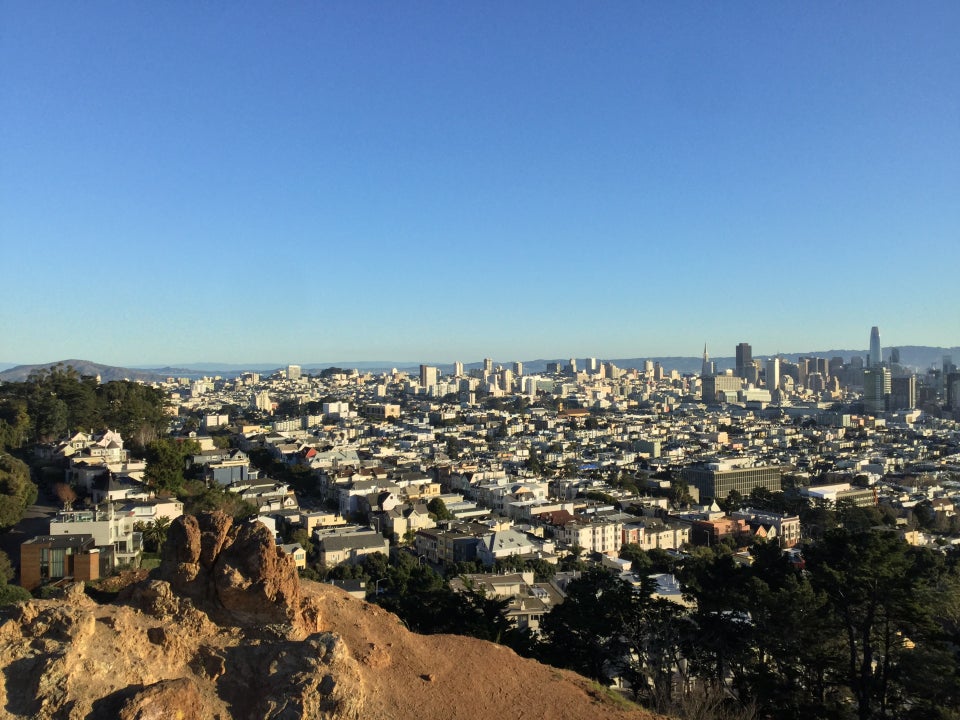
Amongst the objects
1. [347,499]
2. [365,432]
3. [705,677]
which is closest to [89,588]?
[705,677]

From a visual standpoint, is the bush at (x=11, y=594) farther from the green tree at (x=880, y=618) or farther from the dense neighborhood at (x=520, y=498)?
the green tree at (x=880, y=618)

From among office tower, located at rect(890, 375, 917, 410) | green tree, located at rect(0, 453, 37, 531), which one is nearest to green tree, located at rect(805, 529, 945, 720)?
green tree, located at rect(0, 453, 37, 531)

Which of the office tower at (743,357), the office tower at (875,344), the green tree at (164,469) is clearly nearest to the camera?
the green tree at (164,469)

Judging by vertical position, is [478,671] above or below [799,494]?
above

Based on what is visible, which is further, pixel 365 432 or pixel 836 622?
pixel 365 432

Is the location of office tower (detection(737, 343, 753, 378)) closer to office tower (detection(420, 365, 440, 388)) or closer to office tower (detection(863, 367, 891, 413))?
office tower (detection(863, 367, 891, 413))

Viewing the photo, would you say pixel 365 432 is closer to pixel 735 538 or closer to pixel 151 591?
pixel 735 538

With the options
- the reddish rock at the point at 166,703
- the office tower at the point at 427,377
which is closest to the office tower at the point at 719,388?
the office tower at the point at 427,377
